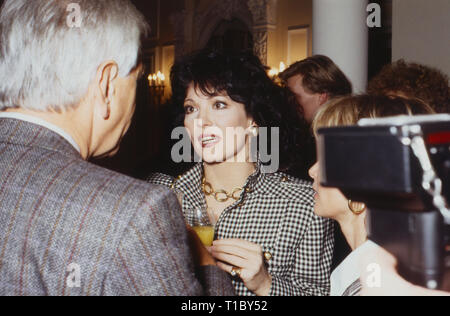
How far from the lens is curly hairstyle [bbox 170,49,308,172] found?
6.89ft

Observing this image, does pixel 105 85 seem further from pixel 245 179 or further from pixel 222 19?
pixel 222 19

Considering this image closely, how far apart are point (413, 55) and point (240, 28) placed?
21.5ft

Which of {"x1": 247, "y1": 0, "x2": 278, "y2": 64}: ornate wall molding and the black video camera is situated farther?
{"x1": 247, "y1": 0, "x2": 278, "y2": 64}: ornate wall molding

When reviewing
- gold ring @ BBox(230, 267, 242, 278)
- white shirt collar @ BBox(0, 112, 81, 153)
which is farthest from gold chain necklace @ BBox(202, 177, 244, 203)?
white shirt collar @ BBox(0, 112, 81, 153)

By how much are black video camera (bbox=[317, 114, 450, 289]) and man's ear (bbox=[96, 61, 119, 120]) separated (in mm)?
576

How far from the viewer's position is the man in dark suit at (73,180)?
0.81 meters

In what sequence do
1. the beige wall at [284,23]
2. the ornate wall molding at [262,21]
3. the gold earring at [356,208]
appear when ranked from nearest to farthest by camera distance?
1. the gold earring at [356,208]
2. the beige wall at [284,23]
3. the ornate wall molding at [262,21]

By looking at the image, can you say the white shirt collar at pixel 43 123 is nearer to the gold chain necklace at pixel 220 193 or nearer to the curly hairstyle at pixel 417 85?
the gold chain necklace at pixel 220 193

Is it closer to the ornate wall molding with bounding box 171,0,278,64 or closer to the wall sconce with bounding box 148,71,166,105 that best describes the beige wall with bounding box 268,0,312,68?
the ornate wall molding with bounding box 171,0,278,64

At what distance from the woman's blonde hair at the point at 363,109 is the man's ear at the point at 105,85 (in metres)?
0.73

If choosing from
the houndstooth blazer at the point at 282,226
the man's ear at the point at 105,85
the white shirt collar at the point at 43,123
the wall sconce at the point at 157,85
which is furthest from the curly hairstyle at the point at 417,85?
the wall sconce at the point at 157,85

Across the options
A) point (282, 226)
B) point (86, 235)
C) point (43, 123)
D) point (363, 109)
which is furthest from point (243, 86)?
point (86, 235)
